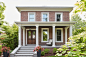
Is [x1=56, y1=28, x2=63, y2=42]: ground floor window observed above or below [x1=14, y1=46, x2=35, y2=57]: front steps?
above

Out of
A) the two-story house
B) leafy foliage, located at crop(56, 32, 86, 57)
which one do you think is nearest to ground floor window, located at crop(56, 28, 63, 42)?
the two-story house

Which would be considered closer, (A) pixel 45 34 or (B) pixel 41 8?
(B) pixel 41 8

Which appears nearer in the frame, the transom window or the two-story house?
the two-story house

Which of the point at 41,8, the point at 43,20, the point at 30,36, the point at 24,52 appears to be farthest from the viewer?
the point at 30,36

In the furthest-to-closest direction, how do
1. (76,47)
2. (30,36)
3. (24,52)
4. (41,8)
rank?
(30,36) < (41,8) < (24,52) < (76,47)

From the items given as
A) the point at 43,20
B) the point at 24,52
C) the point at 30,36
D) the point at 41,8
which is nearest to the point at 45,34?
the point at 43,20

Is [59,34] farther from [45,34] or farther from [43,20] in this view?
[43,20]

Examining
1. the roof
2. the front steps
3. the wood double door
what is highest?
the roof

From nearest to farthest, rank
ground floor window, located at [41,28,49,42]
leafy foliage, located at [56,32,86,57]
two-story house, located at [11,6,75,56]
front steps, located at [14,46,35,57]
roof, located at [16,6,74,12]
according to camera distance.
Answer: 1. leafy foliage, located at [56,32,86,57]
2. front steps, located at [14,46,35,57]
3. roof, located at [16,6,74,12]
4. two-story house, located at [11,6,75,56]
5. ground floor window, located at [41,28,49,42]

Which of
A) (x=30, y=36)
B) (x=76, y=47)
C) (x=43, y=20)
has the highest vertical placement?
(x=43, y=20)

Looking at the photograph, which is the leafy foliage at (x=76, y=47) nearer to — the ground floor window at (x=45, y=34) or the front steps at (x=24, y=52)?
the front steps at (x=24, y=52)

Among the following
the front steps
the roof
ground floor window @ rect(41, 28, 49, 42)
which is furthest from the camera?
ground floor window @ rect(41, 28, 49, 42)

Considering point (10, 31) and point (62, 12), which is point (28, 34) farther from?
point (62, 12)

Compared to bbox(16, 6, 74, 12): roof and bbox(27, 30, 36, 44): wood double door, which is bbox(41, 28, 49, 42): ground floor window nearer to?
bbox(27, 30, 36, 44): wood double door
